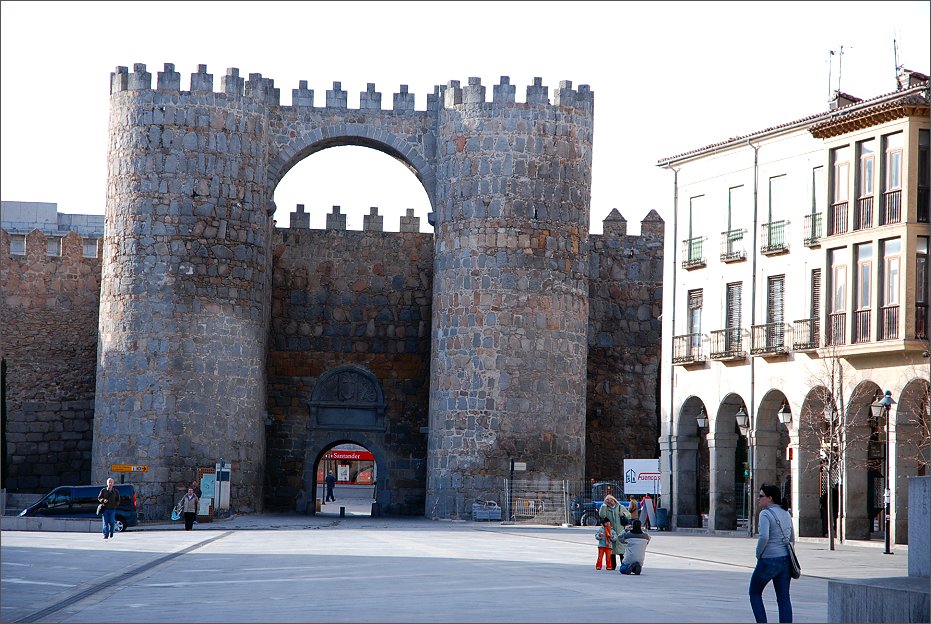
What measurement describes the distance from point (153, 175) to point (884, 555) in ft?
67.7

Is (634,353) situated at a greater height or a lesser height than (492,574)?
greater

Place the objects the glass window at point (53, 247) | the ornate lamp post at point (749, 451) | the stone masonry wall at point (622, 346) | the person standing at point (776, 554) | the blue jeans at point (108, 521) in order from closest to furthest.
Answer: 1. the person standing at point (776, 554)
2. the blue jeans at point (108, 521)
3. the ornate lamp post at point (749, 451)
4. the glass window at point (53, 247)
5. the stone masonry wall at point (622, 346)

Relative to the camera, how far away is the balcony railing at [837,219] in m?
31.0

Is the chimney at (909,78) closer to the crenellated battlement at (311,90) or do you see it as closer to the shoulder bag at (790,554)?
the crenellated battlement at (311,90)

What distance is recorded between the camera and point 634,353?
146ft

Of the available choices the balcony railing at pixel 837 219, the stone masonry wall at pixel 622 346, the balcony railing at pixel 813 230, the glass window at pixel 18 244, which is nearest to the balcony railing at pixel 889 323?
the balcony railing at pixel 837 219

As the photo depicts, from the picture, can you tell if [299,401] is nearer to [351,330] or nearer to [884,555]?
[351,330]

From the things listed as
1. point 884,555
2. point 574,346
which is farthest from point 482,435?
point 884,555

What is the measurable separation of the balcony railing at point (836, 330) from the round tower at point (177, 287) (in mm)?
14778

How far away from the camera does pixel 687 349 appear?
3691cm

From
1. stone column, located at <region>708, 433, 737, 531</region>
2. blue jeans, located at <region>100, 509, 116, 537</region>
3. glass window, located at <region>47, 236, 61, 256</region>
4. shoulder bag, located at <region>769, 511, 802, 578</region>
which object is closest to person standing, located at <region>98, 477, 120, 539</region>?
blue jeans, located at <region>100, 509, 116, 537</region>

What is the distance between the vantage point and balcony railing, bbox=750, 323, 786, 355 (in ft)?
109

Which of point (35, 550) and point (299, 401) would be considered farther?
point (299, 401)

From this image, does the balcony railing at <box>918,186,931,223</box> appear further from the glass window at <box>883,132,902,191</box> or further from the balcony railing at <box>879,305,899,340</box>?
the balcony railing at <box>879,305,899,340</box>
